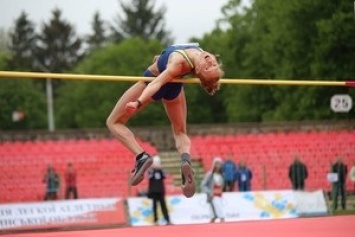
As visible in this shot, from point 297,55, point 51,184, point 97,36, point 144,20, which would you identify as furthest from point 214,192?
point 97,36

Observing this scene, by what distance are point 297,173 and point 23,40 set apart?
4717cm

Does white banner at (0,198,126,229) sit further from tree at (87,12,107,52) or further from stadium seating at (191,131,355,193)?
tree at (87,12,107,52)

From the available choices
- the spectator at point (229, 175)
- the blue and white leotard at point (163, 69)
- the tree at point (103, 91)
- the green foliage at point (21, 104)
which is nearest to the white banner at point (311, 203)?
the spectator at point (229, 175)

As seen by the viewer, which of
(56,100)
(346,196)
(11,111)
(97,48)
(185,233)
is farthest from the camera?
(97,48)

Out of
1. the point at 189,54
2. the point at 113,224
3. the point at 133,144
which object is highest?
the point at 189,54

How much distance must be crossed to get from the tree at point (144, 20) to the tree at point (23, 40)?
23.1 ft

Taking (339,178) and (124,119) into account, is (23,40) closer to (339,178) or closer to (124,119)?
(339,178)

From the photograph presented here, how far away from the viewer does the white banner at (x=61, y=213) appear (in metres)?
14.5

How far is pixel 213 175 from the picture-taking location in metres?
14.7

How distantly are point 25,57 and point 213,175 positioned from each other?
47.5 metres

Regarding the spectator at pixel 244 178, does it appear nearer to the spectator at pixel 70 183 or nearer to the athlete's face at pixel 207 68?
the spectator at pixel 70 183

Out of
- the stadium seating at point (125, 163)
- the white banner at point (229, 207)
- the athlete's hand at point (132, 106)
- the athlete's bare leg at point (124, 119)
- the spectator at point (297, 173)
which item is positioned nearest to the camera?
the athlete's hand at point (132, 106)

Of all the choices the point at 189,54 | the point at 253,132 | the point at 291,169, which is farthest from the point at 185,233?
the point at 253,132

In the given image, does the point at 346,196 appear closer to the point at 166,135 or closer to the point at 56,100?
the point at 166,135
